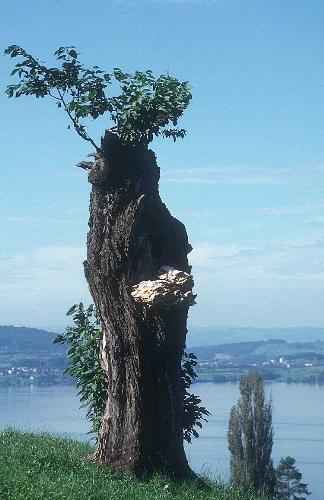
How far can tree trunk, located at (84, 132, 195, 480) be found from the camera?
11320 millimetres

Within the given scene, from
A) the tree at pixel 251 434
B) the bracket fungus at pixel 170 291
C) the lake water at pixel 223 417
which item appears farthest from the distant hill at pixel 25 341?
the bracket fungus at pixel 170 291

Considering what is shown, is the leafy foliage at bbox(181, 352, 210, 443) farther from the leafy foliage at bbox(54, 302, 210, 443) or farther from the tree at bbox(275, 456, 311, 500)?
the tree at bbox(275, 456, 311, 500)

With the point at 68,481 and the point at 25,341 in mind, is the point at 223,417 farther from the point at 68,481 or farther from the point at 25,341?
the point at 68,481

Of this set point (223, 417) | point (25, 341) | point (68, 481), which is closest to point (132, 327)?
point (68, 481)

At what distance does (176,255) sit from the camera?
1207 cm

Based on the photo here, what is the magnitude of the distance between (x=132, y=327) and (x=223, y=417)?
77.1 m

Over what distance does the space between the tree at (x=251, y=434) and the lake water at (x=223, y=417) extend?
2.37 meters

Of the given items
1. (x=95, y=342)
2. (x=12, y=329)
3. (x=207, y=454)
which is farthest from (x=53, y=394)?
(x=95, y=342)

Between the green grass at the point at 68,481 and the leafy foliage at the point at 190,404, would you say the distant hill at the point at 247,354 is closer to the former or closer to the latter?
the leafy foliage at the point at 190,404

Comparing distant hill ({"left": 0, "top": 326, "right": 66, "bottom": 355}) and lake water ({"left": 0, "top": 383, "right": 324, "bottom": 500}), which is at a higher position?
distant hill ({"left": 0, "top": 326, "right": 66, "bottom": 355})

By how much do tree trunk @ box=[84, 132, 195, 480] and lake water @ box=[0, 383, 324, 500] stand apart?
2428cm

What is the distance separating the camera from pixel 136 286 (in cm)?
1136

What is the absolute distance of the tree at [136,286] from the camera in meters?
11.3

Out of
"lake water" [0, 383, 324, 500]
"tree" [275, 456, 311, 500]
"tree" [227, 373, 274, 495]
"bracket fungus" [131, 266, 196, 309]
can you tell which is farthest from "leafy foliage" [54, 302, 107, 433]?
"tree" [275, 456, 311, 500]
